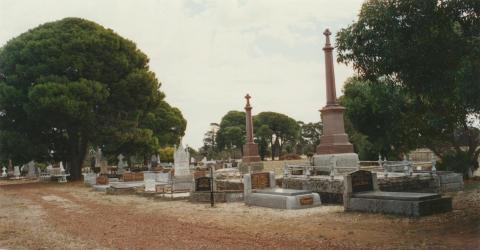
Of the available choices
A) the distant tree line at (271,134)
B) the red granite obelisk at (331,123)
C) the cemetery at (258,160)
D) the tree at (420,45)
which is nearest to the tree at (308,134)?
the distant tree line at (271,134)

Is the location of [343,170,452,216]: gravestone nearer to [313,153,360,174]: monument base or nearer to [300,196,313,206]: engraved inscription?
[300,196,313,206]: engraved inscription

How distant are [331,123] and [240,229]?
43.8 feet

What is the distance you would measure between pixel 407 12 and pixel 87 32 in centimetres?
3235

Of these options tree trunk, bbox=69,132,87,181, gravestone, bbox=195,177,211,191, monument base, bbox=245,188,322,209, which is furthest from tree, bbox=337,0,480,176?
tree trunk, bbox=69,132,87,181

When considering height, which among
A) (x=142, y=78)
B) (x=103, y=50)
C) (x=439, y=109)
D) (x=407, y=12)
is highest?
(x=103, y=50)

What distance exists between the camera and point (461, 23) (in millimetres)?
8930

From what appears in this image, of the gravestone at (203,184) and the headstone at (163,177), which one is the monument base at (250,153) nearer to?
the headstone at (163,177)

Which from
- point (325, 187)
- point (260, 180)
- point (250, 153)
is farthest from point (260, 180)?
point (250, 153)

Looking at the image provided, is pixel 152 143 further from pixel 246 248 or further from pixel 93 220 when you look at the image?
pixel 246 248

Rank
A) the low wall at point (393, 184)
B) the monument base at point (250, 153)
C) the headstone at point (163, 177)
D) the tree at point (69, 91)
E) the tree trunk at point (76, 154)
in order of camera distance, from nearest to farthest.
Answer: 1. the low wall at point (393, 184)
2. the headstone at point (163, 177)
3. the tree at point (69, 91)
4. the monument base at point (250, 153)
5. the tree trunk at point (76, 154)

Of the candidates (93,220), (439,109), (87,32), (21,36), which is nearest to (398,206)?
(439,109)

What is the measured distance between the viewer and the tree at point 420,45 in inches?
337

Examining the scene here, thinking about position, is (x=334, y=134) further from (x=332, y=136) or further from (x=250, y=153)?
(x=250, y=153)

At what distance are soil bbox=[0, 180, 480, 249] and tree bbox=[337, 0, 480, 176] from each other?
103 inches
